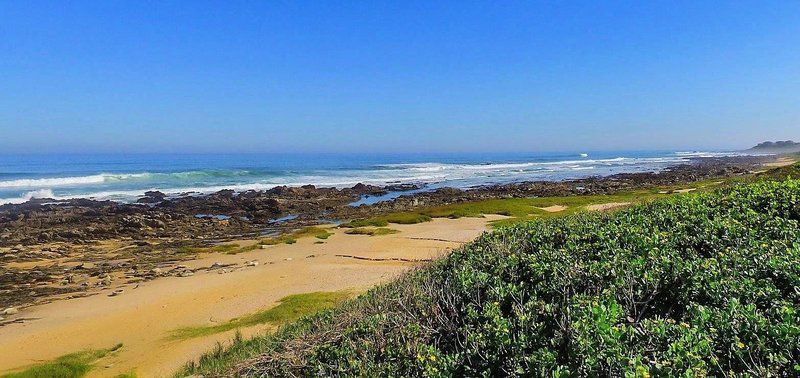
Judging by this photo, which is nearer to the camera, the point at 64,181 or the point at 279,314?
the point at 279,314

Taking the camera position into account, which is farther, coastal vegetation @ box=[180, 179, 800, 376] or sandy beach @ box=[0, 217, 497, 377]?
sandy beach @ box=[0, 217, 497, 377]

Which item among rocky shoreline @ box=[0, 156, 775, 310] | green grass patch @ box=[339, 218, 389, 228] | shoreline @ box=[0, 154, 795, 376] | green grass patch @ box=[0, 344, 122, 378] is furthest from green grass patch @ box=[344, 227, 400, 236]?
green grass patch @ box=[0, 344, 122, 378]

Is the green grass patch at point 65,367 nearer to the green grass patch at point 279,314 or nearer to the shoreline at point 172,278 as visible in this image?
the shoreline at point 172,278

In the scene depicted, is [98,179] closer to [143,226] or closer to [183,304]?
[143,226]

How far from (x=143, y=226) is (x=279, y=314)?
1676 cm

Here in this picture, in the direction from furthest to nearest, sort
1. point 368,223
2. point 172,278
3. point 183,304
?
point 368,223, point 172,278, point 183,304

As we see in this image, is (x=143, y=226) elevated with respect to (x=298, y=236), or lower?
elevated

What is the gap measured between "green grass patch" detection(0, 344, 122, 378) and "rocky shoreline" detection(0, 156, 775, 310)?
222 inches

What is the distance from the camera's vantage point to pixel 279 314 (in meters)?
8.74

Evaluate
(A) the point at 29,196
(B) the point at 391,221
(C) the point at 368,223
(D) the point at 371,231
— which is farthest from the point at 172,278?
(A) the point at 29,196

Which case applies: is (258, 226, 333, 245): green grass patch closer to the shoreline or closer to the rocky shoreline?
the shoreline

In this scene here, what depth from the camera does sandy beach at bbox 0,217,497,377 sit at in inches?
302

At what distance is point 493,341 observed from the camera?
316cm

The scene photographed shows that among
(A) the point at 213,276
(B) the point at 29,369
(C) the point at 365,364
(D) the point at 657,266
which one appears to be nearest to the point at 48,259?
(A) the point at 213,276
